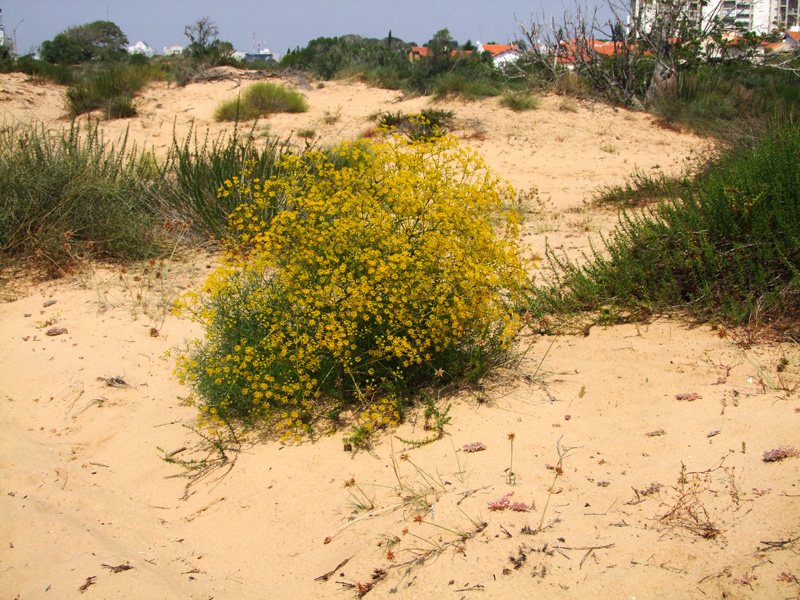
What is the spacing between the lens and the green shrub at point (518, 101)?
1288cm

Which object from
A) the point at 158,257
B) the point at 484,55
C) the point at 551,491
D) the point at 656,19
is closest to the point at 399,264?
the point at 551,491

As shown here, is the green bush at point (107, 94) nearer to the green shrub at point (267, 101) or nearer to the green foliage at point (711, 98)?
the green shrub at point (267, 101)

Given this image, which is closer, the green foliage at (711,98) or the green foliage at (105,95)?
the green foliage at (711,98)

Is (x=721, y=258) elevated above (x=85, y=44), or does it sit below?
below

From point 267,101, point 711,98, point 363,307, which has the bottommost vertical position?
point 363,307

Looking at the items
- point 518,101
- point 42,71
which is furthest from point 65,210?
point 42,71

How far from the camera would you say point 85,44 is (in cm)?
3619

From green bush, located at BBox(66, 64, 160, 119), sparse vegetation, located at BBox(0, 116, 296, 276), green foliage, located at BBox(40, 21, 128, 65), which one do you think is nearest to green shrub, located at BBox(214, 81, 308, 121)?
green bush, located at BBox(66, 64, 160, 119)

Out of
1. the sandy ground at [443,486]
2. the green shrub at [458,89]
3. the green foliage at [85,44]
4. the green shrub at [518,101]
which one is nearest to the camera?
the sandy ground at [443,486]

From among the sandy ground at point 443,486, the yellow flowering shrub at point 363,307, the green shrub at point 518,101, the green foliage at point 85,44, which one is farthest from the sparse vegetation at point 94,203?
the green foliage at point 85,44

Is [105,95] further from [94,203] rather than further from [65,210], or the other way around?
[65,210]

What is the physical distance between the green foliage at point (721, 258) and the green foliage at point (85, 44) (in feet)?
91.6

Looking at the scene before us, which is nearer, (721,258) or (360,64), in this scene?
(721,258)

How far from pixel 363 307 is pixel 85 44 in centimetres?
3950
